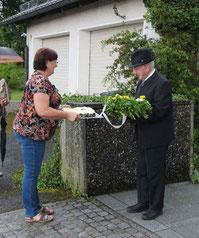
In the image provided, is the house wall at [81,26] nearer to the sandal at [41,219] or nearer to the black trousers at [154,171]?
the black trousers at [154,171]

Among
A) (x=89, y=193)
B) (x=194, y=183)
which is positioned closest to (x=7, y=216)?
(x=89, y=193)

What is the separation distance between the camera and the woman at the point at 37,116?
3561mm

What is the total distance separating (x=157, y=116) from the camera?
379 centimetres

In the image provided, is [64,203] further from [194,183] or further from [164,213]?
[194,183]

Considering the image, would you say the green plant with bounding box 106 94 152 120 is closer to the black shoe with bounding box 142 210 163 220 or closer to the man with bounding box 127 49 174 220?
the man with bounding box 127 49 174 220

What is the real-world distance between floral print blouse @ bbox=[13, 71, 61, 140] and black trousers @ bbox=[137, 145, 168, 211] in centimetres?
114

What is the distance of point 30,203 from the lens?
3.95 m

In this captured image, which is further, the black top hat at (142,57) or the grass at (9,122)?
the grass at (9,122)

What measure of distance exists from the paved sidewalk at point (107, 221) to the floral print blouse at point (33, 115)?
98 centimetres

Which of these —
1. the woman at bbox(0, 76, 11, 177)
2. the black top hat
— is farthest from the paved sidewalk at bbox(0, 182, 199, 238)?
the woman at bbox(0, 76, 11, 177)

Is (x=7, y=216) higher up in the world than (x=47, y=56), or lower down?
lower down

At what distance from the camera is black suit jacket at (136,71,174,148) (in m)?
3.79

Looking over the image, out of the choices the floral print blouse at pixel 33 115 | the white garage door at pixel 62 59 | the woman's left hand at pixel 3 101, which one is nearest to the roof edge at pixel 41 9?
the white garage door at pixel 62 59

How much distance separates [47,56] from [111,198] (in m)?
2.06
